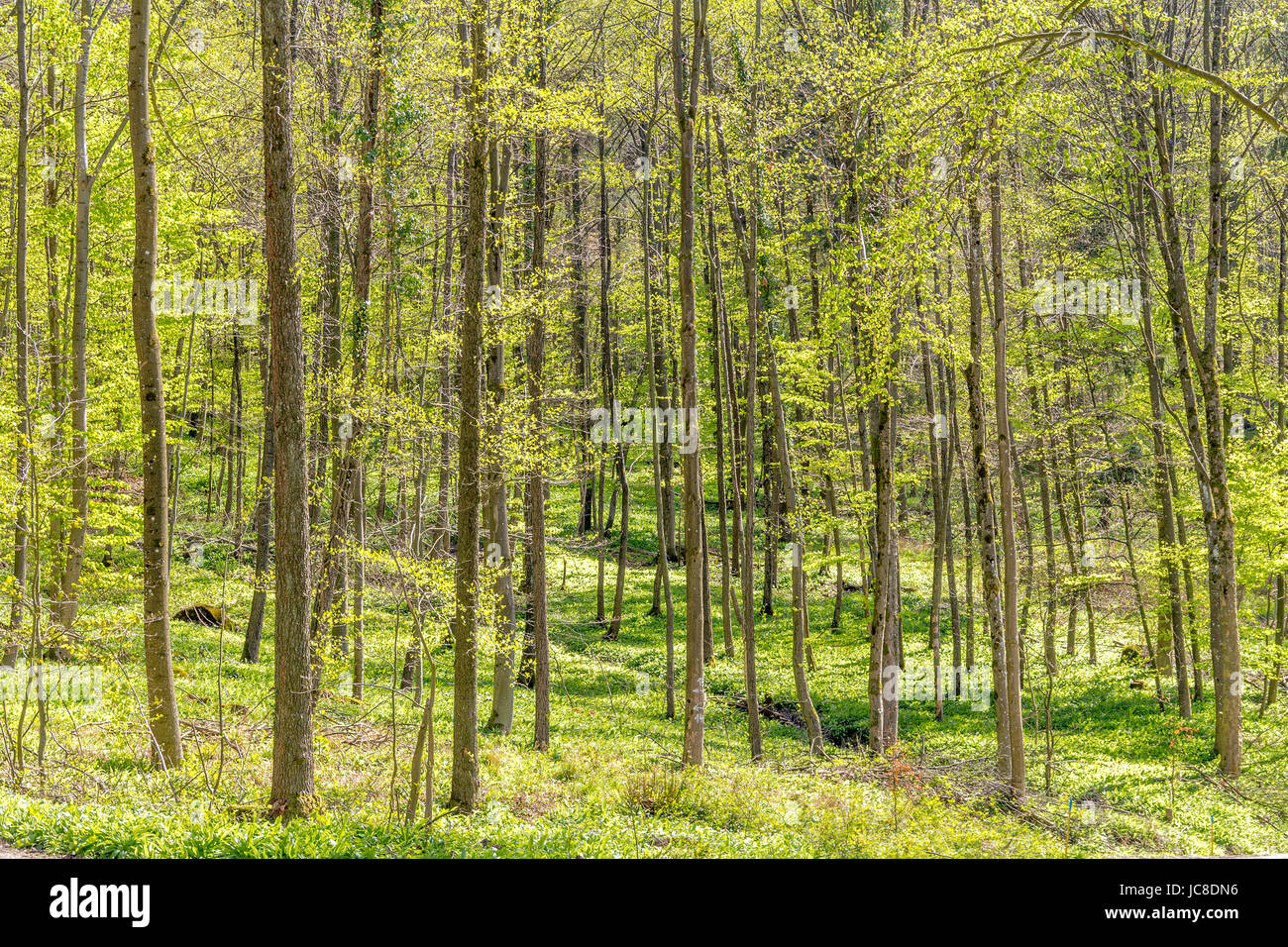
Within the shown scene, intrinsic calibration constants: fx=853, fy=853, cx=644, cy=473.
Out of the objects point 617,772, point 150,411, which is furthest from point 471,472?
point 617,772

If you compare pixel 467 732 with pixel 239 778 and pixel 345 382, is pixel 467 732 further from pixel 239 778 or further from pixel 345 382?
pixel 345 382

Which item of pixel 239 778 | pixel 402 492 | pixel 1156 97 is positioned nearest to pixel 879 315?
pixel 1156 97

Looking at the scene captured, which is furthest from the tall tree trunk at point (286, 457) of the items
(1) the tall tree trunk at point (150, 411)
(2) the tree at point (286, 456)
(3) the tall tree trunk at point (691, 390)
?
(3) the tall tree trunk at point (691, 390)

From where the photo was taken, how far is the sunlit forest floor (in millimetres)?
7305

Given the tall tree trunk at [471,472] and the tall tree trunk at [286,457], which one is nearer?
the tall tree trunk at [286,457]

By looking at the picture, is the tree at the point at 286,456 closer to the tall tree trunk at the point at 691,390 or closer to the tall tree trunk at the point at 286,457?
the tall tree trunk at the point at 286,457

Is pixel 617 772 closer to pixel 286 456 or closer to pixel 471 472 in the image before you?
pixel 471 472

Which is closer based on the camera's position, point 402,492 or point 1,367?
point 1,367

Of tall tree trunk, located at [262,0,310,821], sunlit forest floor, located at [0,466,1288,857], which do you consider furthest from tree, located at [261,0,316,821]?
sunlit forest floor, located at [0,466,1288,857]

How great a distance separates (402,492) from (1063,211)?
17.2m

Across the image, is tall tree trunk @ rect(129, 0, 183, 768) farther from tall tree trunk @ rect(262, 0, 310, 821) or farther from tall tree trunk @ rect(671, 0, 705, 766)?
tall tree trunk @ rect(671, 0, 705, 766)

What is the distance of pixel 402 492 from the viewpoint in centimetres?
2058

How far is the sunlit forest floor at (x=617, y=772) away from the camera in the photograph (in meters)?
7.30

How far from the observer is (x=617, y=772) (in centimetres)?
1245
